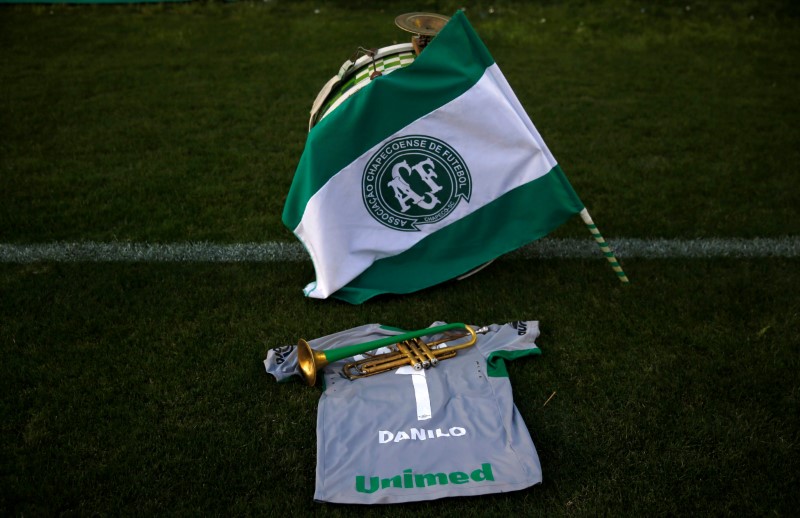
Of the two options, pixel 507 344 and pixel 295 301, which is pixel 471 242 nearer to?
pixel 507 344

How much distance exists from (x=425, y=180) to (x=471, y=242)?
1.63ft

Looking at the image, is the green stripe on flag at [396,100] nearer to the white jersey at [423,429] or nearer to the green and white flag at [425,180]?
the green and white flag at [425,180]

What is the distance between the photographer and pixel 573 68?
8.06 m

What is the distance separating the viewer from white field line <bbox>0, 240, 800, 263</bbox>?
15.2 feet

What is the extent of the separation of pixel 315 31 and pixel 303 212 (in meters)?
5.56

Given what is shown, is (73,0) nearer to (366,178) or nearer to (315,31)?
(315,31)

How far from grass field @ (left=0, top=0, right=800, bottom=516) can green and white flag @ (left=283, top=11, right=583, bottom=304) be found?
0.83 ft

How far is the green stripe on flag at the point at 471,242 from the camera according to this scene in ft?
13.9

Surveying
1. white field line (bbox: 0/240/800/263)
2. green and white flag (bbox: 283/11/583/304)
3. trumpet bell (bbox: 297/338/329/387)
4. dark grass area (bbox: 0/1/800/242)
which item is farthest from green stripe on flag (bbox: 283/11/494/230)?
dark grass area (bbox: 0/1/800/242)

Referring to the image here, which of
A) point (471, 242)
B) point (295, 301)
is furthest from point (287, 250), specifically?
point (471, 242)

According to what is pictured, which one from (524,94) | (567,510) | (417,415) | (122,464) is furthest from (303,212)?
(524,94)

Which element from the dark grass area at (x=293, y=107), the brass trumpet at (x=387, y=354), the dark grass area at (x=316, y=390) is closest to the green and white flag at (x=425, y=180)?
the dark grass area at (x=316, y=390)

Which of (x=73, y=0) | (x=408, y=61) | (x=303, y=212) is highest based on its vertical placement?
(x=408, y=61)

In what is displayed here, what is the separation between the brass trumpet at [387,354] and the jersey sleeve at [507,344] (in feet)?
0.35
